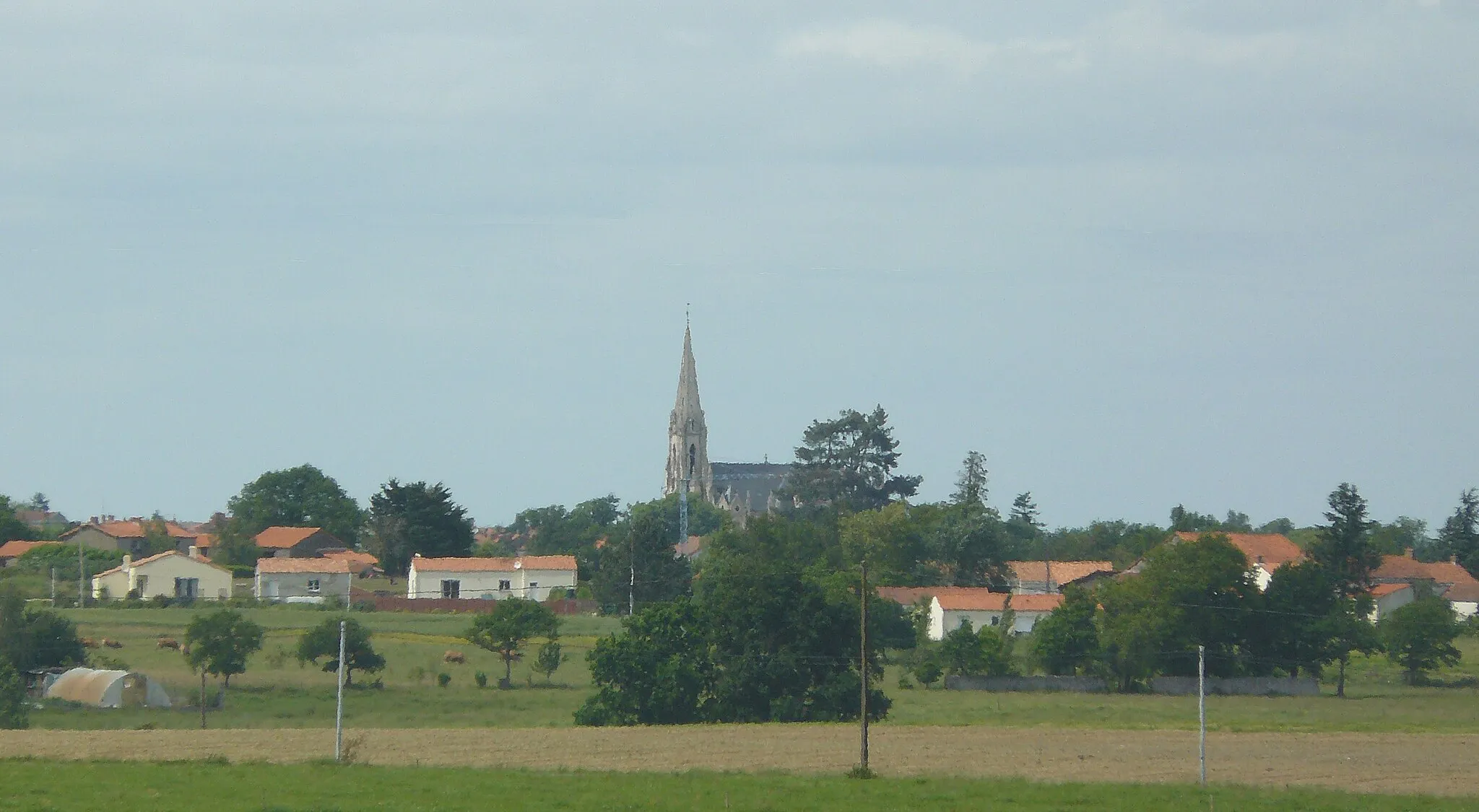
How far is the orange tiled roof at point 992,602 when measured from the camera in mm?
82125

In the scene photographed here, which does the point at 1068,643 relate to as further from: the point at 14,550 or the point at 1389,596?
the point at 14,550

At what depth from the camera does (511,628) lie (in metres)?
58.2

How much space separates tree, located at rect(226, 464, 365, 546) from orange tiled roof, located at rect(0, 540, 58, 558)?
17.0m

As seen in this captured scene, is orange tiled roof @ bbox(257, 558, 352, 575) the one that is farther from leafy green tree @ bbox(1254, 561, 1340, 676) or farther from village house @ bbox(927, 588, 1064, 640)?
leafy green tree @ bbox(1254, 561, 1340, 676)

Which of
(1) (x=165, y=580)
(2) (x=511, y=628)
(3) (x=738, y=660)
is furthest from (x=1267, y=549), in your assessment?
(1) (x=165, y=580)

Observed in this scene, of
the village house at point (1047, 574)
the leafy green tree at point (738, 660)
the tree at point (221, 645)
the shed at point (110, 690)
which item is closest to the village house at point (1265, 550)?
the village house at point (1047, 574)

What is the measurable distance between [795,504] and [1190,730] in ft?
324

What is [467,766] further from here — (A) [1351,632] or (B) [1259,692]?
(A) [1351,632]

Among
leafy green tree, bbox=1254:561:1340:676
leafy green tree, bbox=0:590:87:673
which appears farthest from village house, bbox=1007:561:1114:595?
leafy green tree, bbox=0:590:87:673

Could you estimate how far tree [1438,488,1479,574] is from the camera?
393 ft

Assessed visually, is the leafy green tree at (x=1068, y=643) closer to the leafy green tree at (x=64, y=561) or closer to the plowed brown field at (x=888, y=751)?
the plowed brown field at (x=888, y=751)

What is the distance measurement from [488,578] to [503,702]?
4299 cm

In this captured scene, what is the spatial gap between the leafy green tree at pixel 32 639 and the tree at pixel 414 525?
51.9 meters

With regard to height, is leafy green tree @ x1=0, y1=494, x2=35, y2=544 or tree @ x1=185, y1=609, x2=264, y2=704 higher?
leafy green tree @ x1=0, y1=494, x2=35, y2=544
